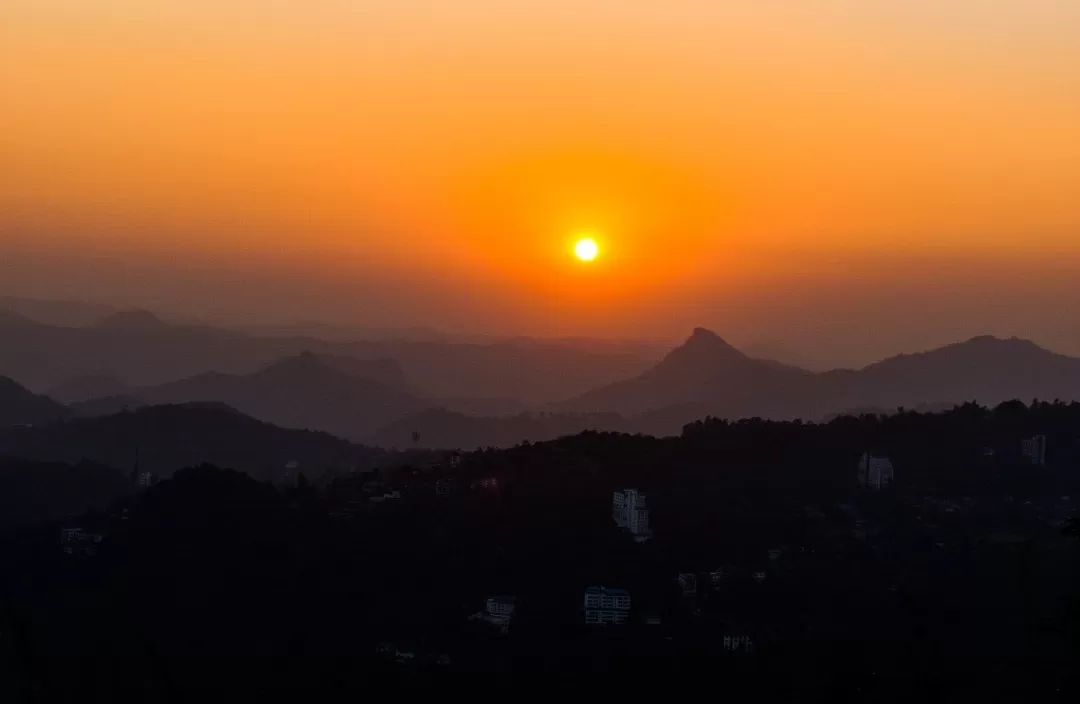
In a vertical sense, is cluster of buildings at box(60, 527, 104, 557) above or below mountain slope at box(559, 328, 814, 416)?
below

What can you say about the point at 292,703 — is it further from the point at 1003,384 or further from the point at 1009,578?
the point at 1003,384

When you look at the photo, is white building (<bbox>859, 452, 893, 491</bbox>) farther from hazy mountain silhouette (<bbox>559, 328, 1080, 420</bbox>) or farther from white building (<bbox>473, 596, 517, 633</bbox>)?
hazy mountain silhouette (<bbox>559, 328, 1080, 420</bbox>)

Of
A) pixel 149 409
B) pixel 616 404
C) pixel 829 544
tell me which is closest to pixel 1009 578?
pixel 829 544

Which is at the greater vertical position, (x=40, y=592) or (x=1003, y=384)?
(x=1003, y=384)

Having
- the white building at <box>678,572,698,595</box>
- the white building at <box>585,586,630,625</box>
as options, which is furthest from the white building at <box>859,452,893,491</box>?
the white building at <box>585,586,630,625</box>

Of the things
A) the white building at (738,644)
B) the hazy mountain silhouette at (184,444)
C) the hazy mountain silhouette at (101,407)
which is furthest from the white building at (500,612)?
the hazy mountain silhouette at (101,407)

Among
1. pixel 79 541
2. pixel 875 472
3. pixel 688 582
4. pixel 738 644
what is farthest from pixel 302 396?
pixel 738 644

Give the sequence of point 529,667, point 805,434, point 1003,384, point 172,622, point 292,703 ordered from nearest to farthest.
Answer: point 292,703 < point 529,667 < point 172,622 < point 805,434 < point 1003,384
